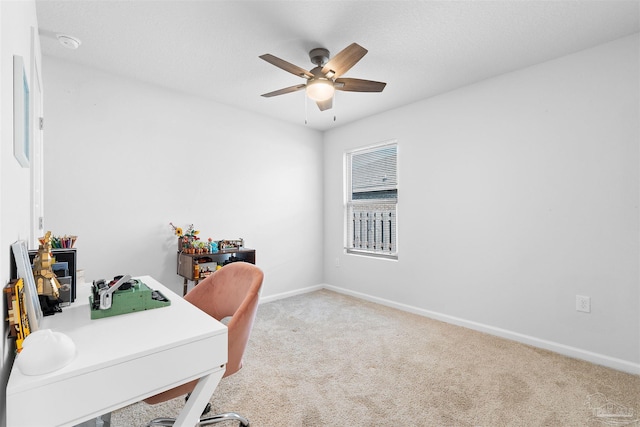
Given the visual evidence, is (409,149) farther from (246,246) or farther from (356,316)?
(246,246)

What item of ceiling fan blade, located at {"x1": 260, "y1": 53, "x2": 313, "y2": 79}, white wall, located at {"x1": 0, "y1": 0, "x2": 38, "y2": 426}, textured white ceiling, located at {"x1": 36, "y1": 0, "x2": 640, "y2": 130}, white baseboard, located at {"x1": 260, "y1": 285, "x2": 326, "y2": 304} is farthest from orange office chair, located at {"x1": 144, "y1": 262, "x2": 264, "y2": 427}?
white baseboard, located at {"x1": 260, "y1": 285, "x2": 326, "y2": 304}

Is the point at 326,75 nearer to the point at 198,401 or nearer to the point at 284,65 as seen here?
the point at 284,65

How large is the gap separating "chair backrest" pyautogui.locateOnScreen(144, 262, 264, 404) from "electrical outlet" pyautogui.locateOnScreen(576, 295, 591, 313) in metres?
2.49

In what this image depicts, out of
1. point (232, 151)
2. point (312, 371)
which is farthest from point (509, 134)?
point (232, 151)

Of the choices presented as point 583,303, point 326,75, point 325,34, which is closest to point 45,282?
point 326,75

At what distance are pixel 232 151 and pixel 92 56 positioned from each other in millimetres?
1492

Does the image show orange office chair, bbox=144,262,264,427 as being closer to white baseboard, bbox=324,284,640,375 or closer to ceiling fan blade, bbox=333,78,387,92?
ceiling fan blade, bbox=333,78,387,92

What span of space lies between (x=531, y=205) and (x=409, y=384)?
5.97 ft

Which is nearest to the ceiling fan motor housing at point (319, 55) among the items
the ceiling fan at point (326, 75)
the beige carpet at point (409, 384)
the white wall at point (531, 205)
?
the ceiling fan at point (326, 75)

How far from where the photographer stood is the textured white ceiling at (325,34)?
75.4 inches

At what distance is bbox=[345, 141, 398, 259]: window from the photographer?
378 cm

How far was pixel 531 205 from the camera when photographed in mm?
2633

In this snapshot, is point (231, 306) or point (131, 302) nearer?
point (131, 302)

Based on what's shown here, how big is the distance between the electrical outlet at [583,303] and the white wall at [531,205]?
0.03 meters
